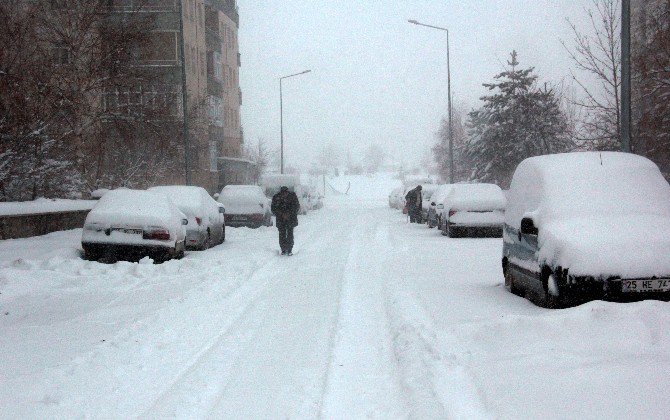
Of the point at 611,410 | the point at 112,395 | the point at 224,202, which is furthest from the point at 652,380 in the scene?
the point at 224,202

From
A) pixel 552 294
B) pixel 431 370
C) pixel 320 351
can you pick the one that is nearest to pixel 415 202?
pixel 552 294

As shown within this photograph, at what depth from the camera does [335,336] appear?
7984mm

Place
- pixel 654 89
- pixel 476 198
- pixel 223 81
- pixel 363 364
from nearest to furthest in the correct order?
pixel 363 364
pixel 654 89
pixel 476 198
pixel 223 81

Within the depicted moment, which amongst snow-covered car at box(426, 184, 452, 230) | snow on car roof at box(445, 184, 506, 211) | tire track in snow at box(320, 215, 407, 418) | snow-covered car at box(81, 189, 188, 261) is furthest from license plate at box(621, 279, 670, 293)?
snow-covered car at box(426, 184, 452, 230)

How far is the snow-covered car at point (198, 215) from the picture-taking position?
1970 centimetres

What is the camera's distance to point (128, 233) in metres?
15.8

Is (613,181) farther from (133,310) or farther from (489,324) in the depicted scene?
(133,310)

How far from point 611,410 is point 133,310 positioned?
21.6 ft

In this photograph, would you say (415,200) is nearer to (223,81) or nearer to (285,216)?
(285,216)

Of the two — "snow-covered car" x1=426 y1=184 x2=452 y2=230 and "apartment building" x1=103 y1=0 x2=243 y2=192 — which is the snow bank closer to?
"apartment building" x1=103 y1=0 x2=243 y2=192

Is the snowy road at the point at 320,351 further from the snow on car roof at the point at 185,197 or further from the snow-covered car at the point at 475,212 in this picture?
the snow-covered car at the point at 475,212

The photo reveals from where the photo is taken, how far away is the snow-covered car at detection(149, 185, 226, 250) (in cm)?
1970

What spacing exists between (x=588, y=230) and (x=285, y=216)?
10.8m

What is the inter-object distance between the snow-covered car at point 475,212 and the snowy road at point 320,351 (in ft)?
34.7
